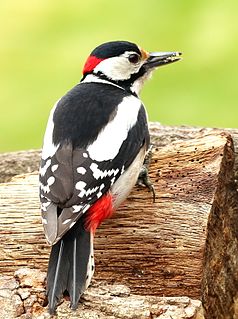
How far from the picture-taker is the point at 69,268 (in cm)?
502

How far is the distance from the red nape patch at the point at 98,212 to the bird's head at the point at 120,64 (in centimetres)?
94

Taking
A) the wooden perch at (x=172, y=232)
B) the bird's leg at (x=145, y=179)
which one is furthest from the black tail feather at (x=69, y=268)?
the bird's leg at (x=145, y=179)

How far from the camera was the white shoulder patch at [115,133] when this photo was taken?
533 cm

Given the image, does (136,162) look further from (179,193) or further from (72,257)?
(72,257)

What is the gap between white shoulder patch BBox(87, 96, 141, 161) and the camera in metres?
5.33

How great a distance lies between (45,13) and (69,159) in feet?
22.8

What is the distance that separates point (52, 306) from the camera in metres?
4.92

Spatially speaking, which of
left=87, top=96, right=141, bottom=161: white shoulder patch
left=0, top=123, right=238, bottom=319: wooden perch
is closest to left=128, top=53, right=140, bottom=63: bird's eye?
left=87, top=96, right=141, bottom=161: white shoulder patch

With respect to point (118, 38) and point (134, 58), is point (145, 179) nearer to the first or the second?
point (134, 58)

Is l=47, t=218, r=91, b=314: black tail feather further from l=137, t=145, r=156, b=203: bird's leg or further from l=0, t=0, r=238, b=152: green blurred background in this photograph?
l=0, t=0, r=238, b=152: green blurred background

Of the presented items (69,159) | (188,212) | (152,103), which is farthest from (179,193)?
(152,103)

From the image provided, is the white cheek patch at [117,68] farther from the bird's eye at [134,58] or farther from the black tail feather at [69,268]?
the black tail feather at [69,268]

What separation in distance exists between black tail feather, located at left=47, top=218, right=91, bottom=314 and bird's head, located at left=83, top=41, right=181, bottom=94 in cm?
Answer: 120

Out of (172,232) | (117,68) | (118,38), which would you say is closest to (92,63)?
(117,68)
